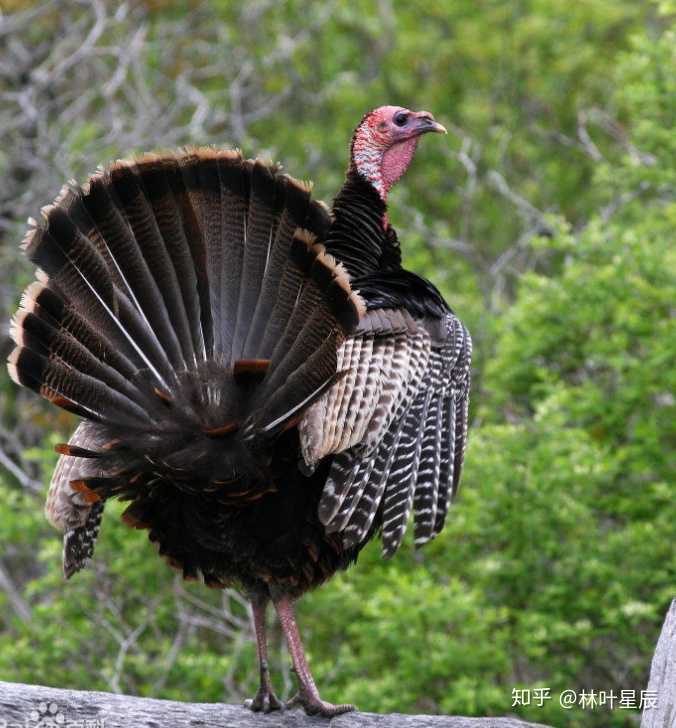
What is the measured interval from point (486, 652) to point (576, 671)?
56 cm

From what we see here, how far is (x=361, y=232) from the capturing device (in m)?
5.59

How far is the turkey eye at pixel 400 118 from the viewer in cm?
600

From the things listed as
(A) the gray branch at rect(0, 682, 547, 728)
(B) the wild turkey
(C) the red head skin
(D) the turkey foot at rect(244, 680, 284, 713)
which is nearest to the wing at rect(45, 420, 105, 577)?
(B) the wild turkey

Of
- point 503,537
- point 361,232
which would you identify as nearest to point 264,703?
point 361,232

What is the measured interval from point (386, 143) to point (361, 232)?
20.6 inches

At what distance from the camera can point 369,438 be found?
4938 mm

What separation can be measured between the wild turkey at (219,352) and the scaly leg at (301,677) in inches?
17.2

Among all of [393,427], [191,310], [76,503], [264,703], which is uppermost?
[191,310]

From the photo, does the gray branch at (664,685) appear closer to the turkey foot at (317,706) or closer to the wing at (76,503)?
the turkey foot at (317,706)

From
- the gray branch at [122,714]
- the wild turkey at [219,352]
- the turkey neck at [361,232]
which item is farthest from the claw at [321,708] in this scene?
the turkey neck at [361,232]

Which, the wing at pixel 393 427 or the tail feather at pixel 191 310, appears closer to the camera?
the tail feather at pixel 191 310

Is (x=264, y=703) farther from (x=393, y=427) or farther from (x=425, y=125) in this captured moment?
(x=425, y=125)

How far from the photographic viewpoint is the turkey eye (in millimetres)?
5996

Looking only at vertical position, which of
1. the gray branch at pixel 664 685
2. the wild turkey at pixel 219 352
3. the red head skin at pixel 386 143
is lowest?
the gray branch at pixel 664 685
